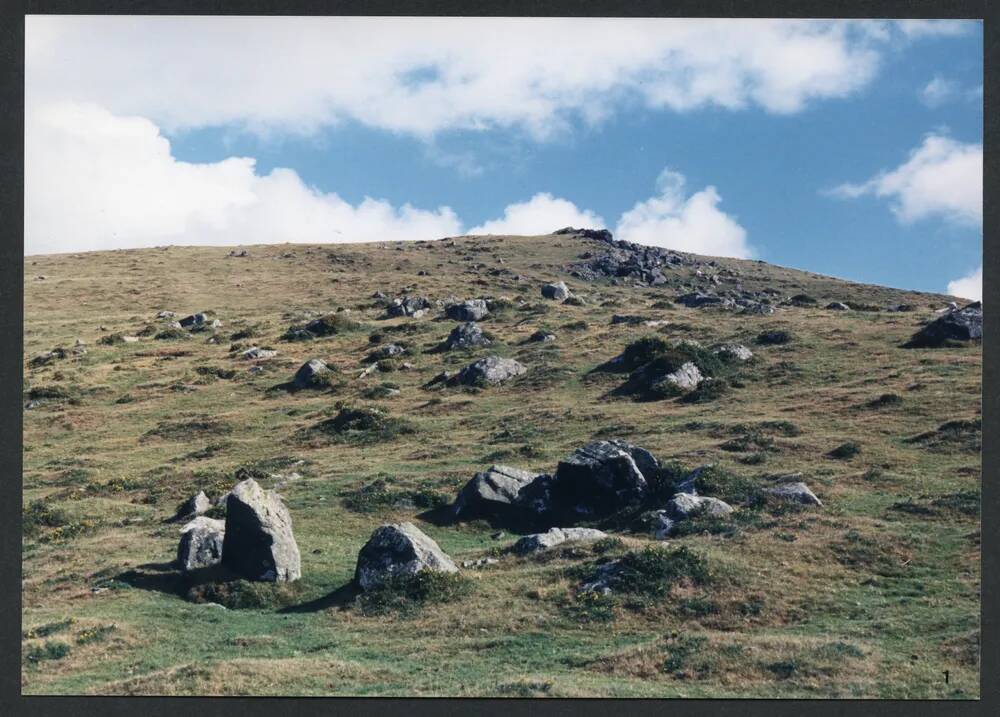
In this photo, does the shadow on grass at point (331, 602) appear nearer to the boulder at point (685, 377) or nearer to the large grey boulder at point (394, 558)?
the large grey boulder at point (394, 558)

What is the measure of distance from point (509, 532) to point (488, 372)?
85.9 feet

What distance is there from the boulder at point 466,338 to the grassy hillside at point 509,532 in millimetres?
1693

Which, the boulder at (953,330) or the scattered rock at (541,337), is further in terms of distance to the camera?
the scattered rock at (541,337)

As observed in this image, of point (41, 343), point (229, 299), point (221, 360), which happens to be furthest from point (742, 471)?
point (229, 299)

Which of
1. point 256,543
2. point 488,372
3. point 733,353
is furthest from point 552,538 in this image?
point 733,353

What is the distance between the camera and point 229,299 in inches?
4011

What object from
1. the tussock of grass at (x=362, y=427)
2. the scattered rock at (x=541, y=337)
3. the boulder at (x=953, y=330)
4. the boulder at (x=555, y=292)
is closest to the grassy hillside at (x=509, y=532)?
the tussock of grass at (x=362, y=427)

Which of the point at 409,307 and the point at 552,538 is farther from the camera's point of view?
the point at 409,307

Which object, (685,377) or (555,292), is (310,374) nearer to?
(685,377)

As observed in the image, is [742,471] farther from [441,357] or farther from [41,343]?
[41,343]

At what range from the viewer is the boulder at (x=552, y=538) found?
27484mm

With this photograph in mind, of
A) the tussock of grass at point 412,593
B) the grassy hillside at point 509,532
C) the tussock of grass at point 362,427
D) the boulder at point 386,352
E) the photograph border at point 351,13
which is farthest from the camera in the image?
the boulder at point 386,352

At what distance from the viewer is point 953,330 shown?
174ft

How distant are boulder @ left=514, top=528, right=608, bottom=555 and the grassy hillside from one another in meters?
0.93
